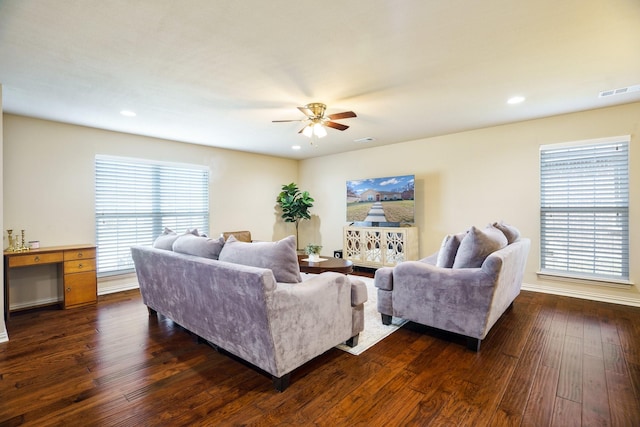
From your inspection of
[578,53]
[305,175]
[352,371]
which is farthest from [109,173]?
[578,53]

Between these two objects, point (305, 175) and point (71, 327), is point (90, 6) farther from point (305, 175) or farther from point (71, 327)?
point (305, 175)

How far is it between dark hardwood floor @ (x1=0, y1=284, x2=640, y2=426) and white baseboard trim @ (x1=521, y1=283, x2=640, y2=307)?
86cm

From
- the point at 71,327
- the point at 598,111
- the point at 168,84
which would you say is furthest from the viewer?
the point at 598,111

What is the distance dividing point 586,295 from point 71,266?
22.3ft

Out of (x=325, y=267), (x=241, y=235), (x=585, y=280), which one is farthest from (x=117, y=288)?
(x=585, y=280)

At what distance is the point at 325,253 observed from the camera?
7.07 meters

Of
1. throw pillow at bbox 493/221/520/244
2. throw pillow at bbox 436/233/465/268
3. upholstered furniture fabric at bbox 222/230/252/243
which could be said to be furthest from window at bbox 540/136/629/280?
upholstered furniture fabric at bbox 222/230/252/243

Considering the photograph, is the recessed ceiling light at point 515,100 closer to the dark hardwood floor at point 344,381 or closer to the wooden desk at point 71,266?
the dark hardwood floor at point 344,381

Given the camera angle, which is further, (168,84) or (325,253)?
(325,253)


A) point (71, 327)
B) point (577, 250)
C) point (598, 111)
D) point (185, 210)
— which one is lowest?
point (71, 327)

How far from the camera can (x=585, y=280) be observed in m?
4.05

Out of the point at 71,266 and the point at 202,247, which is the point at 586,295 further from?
the point at 71,266

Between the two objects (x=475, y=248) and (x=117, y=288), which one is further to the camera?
(x=117, y=288)

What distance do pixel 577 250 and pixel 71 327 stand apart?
6297 millimetres
